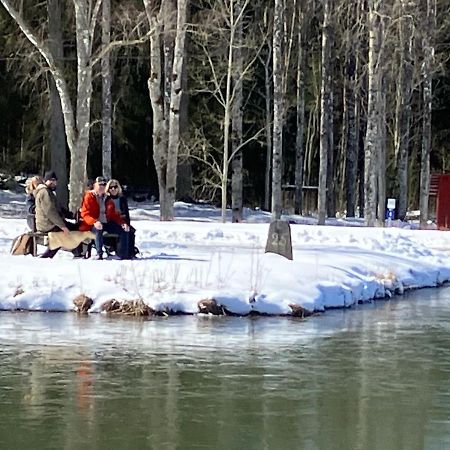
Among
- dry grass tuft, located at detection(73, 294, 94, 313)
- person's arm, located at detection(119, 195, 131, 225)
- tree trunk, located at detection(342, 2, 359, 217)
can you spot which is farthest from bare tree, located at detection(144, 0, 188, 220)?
dry grass tuft, located at detection(73, 294, 94, 313)

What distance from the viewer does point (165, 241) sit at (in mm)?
23891

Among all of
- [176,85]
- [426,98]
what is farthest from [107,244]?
[426,98]

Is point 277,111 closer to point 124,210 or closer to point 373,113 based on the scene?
point 373,113

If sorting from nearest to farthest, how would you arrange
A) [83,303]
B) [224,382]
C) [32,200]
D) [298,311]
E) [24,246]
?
[224,382] < [83,303] < [298,311] < [24,246] < [32,200]

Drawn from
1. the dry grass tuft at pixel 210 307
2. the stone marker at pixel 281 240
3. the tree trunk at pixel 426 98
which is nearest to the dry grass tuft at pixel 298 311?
the dry grass tuft at pixel 210 307

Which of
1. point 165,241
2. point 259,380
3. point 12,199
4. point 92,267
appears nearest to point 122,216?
point 92,267

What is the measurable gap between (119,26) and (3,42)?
535 cm

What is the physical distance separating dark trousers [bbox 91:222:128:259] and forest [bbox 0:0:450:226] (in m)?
8.70

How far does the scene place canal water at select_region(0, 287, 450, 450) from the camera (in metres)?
8.80

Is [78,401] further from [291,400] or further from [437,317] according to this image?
[437,317]

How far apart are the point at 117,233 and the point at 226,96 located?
1997 centimetres

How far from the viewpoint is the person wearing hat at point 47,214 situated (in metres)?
19.0

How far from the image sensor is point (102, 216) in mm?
19172

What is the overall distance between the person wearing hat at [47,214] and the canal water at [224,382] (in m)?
3.62
